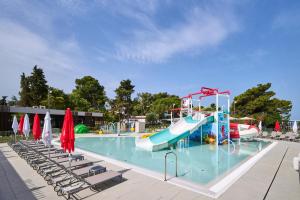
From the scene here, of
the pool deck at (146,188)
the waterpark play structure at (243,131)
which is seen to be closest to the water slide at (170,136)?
the waterpark play structure at (243,131)

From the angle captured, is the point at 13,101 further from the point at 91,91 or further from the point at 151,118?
the point at 151,118

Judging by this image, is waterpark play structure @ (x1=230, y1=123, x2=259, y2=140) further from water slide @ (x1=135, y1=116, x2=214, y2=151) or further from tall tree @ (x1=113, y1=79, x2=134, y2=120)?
tall tree @ (x1=113, y1=79, x2=134, y2=120)

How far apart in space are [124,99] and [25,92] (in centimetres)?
2335

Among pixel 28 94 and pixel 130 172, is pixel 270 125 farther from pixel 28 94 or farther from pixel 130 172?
pixel 28 94

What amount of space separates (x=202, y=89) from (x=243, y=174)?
10.8 metres

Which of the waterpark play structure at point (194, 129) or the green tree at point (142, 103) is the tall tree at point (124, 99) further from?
the waterpark play structure at point (194, 129)

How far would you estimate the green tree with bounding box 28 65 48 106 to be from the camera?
44031 mm

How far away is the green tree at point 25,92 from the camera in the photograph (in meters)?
43.9

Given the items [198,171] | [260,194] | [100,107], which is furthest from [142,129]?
[100,107]

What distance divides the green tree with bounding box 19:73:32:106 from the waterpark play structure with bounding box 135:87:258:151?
129 feet

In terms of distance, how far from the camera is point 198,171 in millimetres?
8625

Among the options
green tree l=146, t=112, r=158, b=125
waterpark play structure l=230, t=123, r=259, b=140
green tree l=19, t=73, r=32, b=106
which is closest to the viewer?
waterpark play structure l=230, t=123, r=259, b=140

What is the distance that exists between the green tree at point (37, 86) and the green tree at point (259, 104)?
1691 inches

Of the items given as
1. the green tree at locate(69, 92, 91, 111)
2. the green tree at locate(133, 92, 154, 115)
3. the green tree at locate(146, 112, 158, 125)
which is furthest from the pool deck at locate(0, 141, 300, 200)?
the green tree at locate(133, 92, 154, 115)
